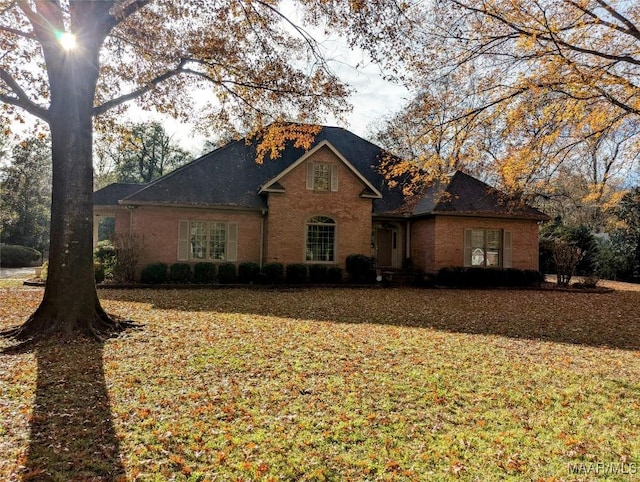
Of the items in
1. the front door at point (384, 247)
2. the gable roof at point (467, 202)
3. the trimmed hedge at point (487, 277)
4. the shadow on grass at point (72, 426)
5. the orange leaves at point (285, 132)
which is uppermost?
the orange leaves at point (285, 132)

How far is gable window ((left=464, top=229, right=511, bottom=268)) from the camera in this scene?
19.3 m

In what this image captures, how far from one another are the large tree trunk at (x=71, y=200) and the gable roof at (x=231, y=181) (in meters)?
7.80

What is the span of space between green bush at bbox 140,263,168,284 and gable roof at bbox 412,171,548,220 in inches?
446

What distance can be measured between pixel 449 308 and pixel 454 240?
7.46 meters

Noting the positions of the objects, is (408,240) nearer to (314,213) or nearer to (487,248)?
(487,248)

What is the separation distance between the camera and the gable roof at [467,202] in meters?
18.8

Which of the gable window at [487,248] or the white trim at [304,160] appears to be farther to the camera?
the gable window at [487,248]

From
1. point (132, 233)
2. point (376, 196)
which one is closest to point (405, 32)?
point (376, 196)

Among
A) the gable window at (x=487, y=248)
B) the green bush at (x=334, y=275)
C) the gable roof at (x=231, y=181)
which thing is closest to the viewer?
the gable roof at (x=231, y=181)

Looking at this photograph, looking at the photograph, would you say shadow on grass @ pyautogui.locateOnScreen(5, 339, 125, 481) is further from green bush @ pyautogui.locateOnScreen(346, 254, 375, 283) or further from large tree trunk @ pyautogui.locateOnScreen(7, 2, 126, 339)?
green bush @ pyautogui.locateOnScreen(346, 254, 375, 283)

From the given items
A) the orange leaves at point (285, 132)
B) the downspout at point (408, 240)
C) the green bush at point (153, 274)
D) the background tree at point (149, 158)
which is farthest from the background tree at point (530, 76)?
the background tree at point (149, 158)

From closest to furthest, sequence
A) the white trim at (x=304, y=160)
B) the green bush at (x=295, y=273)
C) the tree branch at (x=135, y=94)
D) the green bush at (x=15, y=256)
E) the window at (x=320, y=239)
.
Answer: the tree branch at (x=135, y=94) → the green bush at (x=295, y=273) → the white trim at (x=304, y=160) → the window at (x=320, y=239) → the green bush at (x=15, y=256)

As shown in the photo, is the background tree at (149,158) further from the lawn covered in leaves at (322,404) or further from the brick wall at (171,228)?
the lawn covered in leaves at (322,404)

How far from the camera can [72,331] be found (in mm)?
7555
